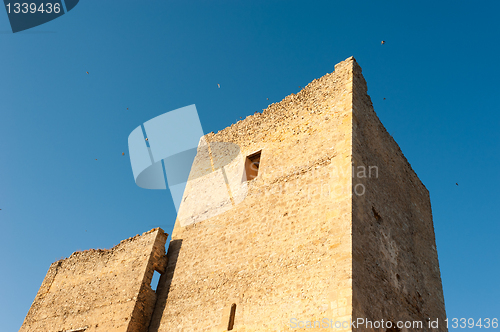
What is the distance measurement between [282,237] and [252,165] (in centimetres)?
283

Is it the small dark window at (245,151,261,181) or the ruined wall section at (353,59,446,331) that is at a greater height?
the small dark window at (245,151,261,181)

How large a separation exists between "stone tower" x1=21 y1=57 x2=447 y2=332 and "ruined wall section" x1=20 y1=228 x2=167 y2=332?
0.10 feet

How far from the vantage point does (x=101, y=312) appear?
31.0ft

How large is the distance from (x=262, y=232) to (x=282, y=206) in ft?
2.11

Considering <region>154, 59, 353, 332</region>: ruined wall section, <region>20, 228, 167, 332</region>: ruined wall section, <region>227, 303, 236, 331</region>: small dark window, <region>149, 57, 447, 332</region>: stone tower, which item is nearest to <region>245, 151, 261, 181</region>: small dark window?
<region>149, 57, 447, 332</region>: stone tower

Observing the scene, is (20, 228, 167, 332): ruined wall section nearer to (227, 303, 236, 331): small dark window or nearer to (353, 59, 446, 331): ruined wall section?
(227, 303, 236, 331): small dark window

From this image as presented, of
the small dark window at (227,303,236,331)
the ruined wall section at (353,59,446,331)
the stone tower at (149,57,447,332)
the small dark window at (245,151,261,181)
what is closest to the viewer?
the stone tower at (149,57,447,332)

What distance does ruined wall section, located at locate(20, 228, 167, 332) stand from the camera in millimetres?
9102

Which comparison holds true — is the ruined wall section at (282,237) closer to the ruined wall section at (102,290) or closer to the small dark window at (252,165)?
the small dark window at (252,165)

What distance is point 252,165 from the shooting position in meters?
10.4

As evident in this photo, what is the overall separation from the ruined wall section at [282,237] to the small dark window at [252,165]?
6.3 inches

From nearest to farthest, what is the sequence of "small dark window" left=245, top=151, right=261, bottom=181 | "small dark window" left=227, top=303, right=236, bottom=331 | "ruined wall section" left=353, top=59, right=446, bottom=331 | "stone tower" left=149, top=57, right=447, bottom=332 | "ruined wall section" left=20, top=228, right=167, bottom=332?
"stone tower" left=149, top=57, right=447, bottom=332 → "ruined wall section" left=353, top=59, right=446, bottom=331 → "small dark window" left=227, top=303, right=236, bottom=331 → "ruined wall section" left=20, top=228, right=167, bottom=332 → "small dark window" left=245, top=151, right=261, bottom=181

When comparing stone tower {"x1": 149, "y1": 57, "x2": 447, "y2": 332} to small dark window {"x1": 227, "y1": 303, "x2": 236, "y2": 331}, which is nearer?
stone tower {"x1": 149, "y1": 57, "x2": 447, "y2": 332}

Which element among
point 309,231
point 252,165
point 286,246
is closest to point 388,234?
point 309,231
